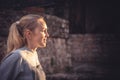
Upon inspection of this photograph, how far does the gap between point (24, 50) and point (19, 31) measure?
0.17 m

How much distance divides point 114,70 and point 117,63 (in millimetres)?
841

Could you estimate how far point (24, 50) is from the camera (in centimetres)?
284

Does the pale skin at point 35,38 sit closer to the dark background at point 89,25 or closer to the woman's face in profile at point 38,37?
the woman's face in profile at point 38,37

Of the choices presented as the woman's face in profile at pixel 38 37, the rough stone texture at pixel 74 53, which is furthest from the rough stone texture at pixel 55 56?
the woman's face in profile at pixel 38 37

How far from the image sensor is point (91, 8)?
38.3ft

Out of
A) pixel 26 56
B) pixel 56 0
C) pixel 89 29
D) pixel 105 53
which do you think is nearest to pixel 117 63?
pixel 105 53

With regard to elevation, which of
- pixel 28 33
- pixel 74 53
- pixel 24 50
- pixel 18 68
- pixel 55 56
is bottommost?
pixel 74 53

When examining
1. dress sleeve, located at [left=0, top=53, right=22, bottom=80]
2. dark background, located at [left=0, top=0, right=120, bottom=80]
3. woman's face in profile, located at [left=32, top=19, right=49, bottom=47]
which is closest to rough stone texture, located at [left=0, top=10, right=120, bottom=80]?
dark background, located at [left=0, top=0, right=120, bottom=80]

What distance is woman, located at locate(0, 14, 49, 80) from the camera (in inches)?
108

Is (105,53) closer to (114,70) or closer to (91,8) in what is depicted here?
(114,70)

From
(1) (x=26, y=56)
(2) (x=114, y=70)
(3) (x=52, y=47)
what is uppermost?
(1) (x=26, y=56)

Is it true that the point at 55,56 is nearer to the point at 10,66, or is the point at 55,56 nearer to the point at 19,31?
the point at 19,31

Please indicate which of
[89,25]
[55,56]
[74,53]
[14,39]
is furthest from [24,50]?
[89,25]

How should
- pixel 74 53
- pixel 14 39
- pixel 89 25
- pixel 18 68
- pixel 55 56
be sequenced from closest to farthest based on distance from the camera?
pixel 18 68 → pixel 14 39 → pixel 55 56 → pixel 74 53 → pixel 89 25
